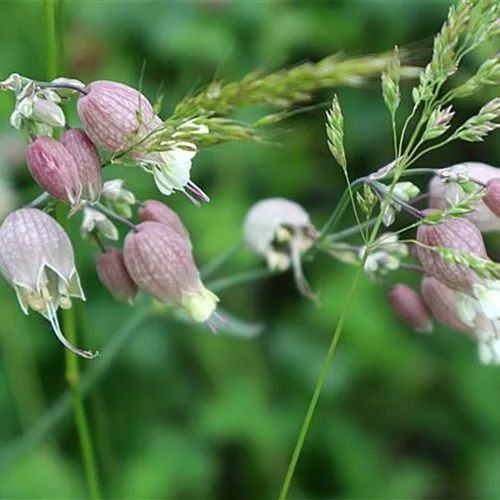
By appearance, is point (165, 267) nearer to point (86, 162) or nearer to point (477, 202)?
point (86, 162)

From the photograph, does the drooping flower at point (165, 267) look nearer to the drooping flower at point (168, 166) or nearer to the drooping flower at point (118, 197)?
the drooping flower at point (118, 197)

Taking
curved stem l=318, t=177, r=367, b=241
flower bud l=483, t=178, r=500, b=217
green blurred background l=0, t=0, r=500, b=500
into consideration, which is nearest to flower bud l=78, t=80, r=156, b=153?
curved stem l=318, t=177, r=367, b=241

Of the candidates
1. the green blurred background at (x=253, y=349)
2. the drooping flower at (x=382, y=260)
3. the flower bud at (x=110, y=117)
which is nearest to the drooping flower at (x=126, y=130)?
the flower bud at (x=110, y=117)

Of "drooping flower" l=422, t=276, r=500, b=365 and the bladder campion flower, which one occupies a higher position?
the bladder campion flower

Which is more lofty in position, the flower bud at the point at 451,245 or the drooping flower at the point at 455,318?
the flower bud at the point at 451,245

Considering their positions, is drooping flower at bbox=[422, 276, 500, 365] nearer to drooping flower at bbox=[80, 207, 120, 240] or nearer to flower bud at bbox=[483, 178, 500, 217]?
flower bud at bbox=[483, 178, 500, 217]
